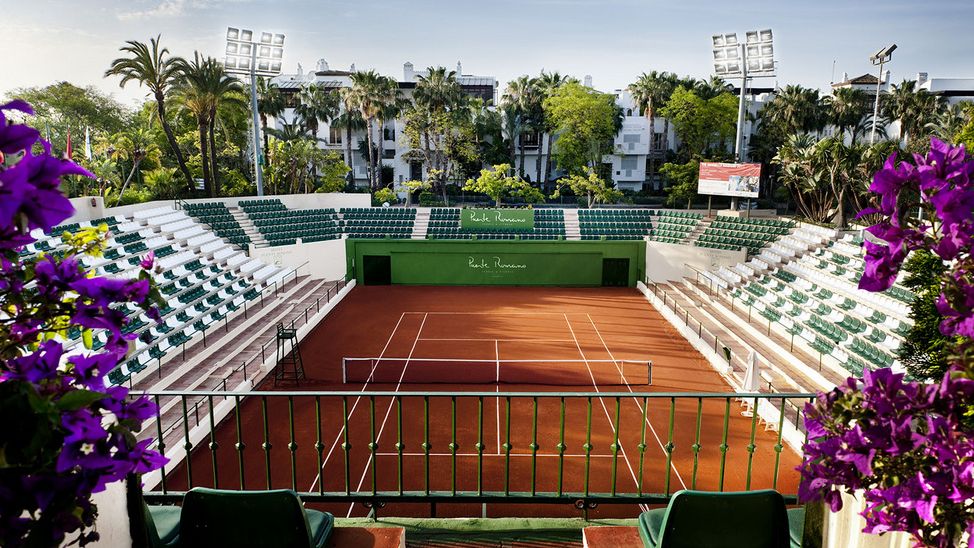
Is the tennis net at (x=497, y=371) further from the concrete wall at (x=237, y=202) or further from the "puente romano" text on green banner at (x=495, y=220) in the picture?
the "puente romano" text on green banner at (x=495, y=220)

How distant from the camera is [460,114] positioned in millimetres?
47344

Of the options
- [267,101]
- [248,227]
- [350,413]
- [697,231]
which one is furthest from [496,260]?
[267,101]

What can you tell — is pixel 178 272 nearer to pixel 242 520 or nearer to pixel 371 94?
pixel 242 520

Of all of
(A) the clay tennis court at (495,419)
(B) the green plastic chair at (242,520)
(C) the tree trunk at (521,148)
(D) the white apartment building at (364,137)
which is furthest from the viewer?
(D) the white apartment building at (364,137)

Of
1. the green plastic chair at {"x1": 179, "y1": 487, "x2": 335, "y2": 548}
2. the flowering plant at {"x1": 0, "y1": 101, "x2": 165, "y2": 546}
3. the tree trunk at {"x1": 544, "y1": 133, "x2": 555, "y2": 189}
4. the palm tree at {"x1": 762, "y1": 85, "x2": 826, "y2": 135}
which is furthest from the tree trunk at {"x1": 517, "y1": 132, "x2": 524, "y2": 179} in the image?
the flowering plant at {"x1": 0, "y1": 101, "x2": 165, "y2": 546}

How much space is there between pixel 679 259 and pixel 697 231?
2.73 m

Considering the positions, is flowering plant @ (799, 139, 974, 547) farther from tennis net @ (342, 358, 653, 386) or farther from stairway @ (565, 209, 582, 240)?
stairway @ (565, 209, 582, 240)

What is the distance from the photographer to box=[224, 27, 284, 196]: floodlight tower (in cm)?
3183

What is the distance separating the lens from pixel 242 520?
12.1ft

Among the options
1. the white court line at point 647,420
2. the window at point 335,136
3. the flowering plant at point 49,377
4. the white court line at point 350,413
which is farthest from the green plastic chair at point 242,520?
the window at point 335,136

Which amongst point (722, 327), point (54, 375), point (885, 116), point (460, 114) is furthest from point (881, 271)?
point (885, 116)

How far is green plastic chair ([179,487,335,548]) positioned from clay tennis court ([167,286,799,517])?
100 centimetres

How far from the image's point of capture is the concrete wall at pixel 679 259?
92.6ft

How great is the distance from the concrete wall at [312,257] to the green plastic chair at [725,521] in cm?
2627
